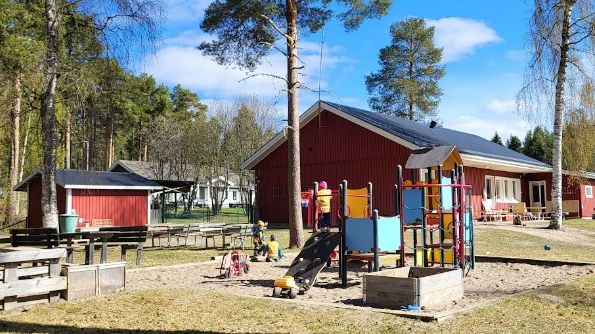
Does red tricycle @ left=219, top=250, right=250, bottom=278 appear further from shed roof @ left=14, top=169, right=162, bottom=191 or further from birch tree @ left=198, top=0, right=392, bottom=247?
shed roof @ left=14, top=169, right=162, bottom=191

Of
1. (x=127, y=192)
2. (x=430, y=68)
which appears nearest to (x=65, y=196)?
(x=127, y=192)

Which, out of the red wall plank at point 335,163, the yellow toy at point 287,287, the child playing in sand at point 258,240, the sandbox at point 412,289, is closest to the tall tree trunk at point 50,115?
the child playing in sand at point 258,240

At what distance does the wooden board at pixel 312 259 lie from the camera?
925 centimetres

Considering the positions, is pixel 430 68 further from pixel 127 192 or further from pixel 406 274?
pixel 406 274

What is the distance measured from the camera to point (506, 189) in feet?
110

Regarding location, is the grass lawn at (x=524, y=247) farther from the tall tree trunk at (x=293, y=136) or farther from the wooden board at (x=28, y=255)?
the wooden board at (x=28, y=255)

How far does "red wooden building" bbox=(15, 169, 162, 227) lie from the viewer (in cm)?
2762

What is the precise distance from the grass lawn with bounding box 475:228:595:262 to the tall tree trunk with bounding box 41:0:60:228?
11.7 meters

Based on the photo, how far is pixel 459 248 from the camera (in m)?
10.4

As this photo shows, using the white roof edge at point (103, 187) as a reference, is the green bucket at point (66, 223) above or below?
below

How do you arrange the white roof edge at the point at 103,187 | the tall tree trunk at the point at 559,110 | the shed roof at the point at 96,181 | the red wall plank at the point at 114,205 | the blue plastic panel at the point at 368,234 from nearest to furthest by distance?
the blue plastic panel at the point at 368,234, the tall tree trunk at the point at 559,110, the white roof edge at the point at 103,187, the shed roof at the point at 96,181, the red wall plank at the point at 114,205

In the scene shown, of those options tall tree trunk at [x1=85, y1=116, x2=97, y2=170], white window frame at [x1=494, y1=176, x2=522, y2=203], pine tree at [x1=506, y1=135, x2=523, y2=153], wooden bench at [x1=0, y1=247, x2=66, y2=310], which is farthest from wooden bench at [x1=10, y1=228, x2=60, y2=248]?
pine tree at [x1=506, y1=135, x2=523, y2=153]

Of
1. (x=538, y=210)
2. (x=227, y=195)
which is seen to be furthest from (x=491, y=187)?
(x=227, y=195)

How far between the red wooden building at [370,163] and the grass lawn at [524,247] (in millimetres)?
5661
